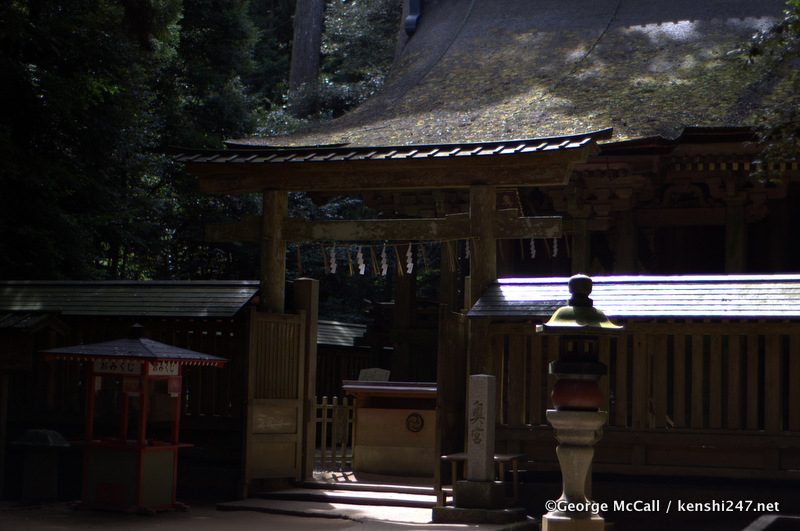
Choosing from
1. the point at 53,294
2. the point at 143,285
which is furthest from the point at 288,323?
the point at 53,294

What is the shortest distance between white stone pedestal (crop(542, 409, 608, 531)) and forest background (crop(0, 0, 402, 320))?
495cm

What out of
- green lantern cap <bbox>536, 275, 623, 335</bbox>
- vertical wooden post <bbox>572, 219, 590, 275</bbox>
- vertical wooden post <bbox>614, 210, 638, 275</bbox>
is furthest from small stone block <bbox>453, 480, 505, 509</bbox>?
vertical wooden post <bbox>614, 210, 638, 275</bbox>

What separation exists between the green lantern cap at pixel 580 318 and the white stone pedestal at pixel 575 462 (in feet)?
2.26

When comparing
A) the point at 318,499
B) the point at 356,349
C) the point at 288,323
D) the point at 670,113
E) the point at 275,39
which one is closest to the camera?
the point at 318,499

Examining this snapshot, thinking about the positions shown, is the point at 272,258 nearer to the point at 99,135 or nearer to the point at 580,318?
the point at 580,318

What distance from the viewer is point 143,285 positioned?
36.4ft

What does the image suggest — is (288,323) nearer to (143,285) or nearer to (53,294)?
(143,285)

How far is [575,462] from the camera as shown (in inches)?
263

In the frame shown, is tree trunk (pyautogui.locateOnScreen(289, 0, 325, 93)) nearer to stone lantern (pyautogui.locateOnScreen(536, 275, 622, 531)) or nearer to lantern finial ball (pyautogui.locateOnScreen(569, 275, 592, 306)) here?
lantern finial ball (pyautogui.locateOnScreen(569, 275, 592, 306))

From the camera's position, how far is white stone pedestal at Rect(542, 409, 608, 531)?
6.59 metres

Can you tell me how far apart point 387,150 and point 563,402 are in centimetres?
444

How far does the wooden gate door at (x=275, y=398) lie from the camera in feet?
32.9

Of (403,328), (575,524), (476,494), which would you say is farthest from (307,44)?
(575,524)

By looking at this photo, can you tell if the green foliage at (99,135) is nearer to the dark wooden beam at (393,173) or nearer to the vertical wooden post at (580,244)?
the dark wooden beam at (393,173)
